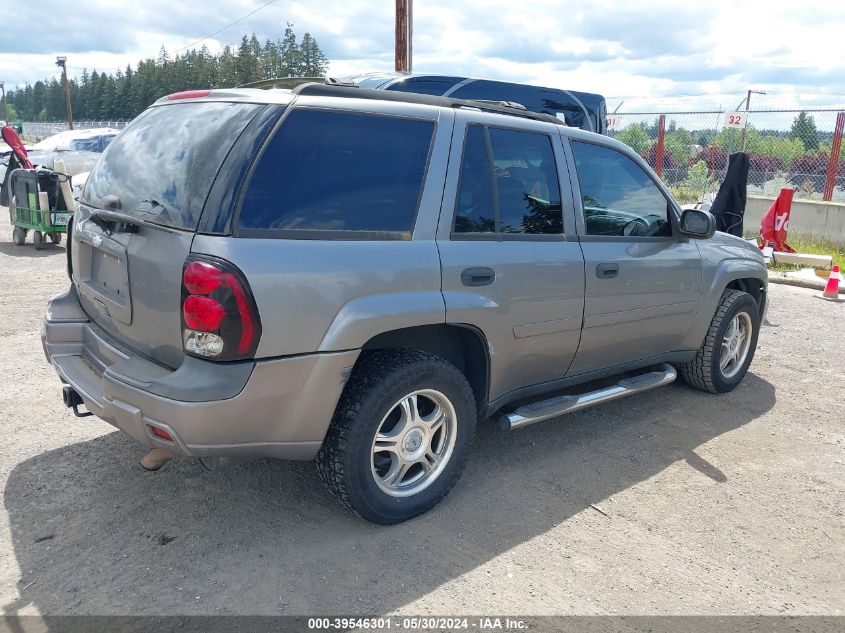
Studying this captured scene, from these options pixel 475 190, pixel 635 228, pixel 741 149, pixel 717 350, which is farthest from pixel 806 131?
pixel 475 190

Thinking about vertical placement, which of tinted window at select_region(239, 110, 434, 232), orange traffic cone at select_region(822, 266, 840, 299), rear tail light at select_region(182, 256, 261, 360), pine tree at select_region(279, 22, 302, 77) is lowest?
orange traffic cone at select_region(822, 266, 840, 299)

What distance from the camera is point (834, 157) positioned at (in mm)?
13914

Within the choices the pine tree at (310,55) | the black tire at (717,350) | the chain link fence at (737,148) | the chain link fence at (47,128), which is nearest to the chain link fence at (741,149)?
the chain link fence at (737,148)

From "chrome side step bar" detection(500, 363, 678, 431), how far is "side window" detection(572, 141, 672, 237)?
95cm

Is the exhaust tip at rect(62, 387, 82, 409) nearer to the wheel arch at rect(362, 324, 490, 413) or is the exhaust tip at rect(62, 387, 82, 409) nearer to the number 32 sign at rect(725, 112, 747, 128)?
the wheel arch at rect(362, 324, 490, 413)

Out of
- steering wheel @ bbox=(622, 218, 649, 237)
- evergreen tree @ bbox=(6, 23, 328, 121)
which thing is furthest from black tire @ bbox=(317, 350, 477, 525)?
evergreen tree @ bbox=(6, 23, 328, 121)

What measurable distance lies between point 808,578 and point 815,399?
271 cm

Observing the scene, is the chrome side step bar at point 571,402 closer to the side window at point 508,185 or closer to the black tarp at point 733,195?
the side window at point 508,185

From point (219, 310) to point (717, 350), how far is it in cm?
393

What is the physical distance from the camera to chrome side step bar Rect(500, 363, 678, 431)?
151 inches

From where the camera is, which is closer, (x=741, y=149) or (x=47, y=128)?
(x=741, y=149)

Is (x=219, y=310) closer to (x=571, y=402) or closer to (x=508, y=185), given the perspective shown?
(x=508, y=185)

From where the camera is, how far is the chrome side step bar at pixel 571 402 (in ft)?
12.6

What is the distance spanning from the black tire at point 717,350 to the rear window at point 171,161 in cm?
372
